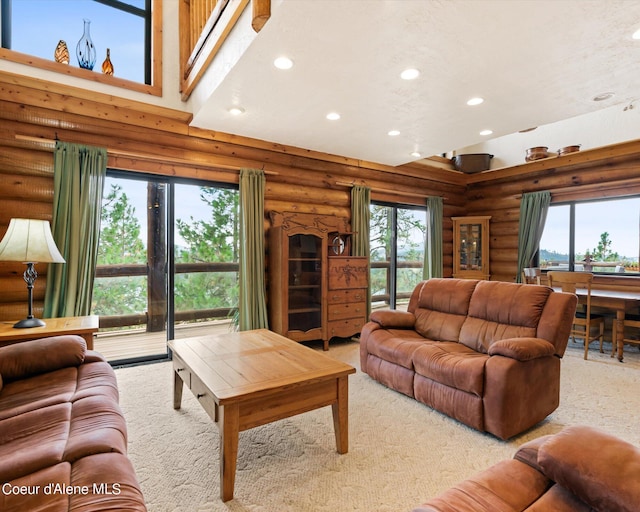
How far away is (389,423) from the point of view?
2.39 metres

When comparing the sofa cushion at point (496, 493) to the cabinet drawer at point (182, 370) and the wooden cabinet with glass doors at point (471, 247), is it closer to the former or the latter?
the cabinet drawer at point (182, 370)

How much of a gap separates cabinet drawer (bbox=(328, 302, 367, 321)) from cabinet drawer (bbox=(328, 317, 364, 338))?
0.06 m

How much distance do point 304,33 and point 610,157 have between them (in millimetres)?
4878

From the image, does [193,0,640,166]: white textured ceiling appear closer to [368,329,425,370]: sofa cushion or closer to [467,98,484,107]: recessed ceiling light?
→ [467,98,484,107]: recessed ceiling light

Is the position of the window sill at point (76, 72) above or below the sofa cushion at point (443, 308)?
above

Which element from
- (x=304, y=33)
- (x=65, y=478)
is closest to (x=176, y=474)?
(x=65, y=478)

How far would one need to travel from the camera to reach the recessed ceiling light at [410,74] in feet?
8.19

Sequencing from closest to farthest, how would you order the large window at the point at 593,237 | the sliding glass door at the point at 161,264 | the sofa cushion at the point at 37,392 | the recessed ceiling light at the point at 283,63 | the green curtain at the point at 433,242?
1. the sofa cushion at the point at 37,392
2. the recessed ceiling light at the point at 283,63
3. the sliding glass door at the point at 161,264
4. the large window at the point at 593,237
5. the green curtain at the point at 433,242

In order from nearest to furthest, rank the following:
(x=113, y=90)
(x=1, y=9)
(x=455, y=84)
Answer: (x=455, y=84), (x=1, y=9), (x=113, y=90)

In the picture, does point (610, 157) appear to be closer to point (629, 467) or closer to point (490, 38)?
point (490, 38)

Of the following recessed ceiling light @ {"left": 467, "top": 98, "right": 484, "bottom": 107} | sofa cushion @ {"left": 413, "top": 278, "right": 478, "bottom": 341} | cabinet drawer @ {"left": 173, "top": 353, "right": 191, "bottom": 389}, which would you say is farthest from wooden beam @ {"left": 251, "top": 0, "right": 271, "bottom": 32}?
sofa cushion @ {"left": 413, "top": 278, "right": 478, "bottom": 341}

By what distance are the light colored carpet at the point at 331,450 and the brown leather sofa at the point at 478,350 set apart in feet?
0.51

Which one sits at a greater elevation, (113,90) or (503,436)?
(113,90)

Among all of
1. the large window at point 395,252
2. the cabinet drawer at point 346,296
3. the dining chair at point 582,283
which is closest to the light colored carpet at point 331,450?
the dining chair at point 582,283
